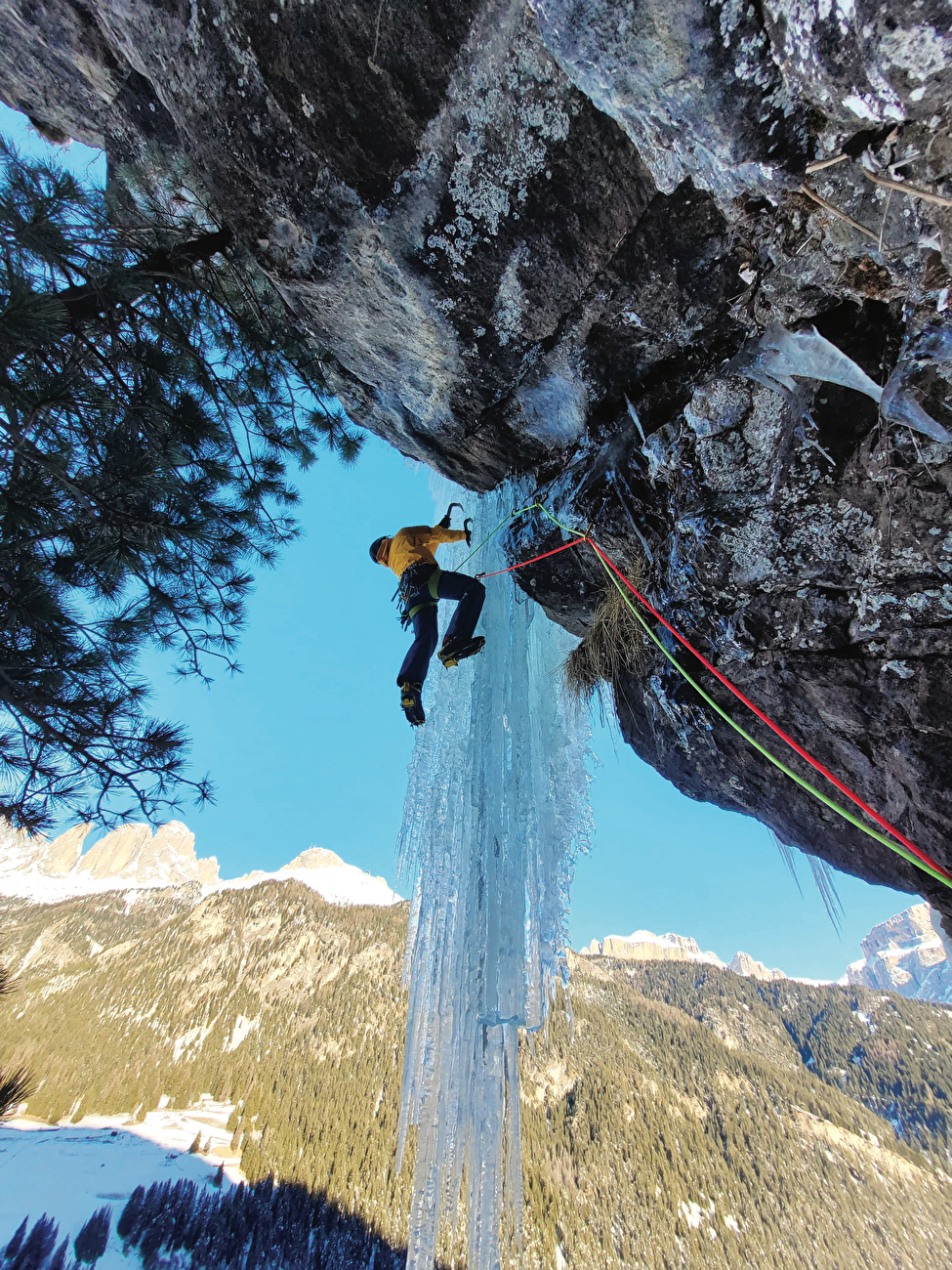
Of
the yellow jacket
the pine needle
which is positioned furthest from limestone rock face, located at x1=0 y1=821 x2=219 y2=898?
the pine needle

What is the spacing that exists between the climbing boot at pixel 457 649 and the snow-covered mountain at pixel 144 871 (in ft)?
104

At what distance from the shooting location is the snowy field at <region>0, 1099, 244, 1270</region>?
54.9 ft

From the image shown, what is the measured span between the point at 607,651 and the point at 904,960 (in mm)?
118491

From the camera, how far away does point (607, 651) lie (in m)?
3.06

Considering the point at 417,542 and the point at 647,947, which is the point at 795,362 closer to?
the point at 417,542

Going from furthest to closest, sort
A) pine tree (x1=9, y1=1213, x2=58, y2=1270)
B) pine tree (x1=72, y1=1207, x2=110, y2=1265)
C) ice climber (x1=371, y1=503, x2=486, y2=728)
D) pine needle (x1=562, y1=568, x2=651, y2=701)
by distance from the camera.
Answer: pine tree (x1=72, y1=1207, x2=110, y2=1265) → pine tree (x1=9, y1=1213, x2=58, y2=1270) → ice climber (x1=371, y1=503, x2=486, y2=728) → pine needle (x1=562, y1=568, x2=651, y2=701)

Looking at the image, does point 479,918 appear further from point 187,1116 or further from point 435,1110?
point 187,1116

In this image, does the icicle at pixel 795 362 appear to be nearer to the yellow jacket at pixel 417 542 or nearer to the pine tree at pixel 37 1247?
the yellow jacket at pixel 417 542

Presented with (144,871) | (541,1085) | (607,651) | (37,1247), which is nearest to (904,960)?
(541,1085)

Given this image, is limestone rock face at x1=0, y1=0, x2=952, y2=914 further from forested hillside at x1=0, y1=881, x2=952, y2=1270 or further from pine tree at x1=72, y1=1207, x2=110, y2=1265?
pine tree at x1=72, y1=1207, x2=110, y2=1265

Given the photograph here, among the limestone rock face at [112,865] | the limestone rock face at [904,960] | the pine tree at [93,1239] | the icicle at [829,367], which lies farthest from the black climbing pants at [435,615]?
the limestone rock face at [904,960]

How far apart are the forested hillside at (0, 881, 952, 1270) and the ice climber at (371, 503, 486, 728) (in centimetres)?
1805

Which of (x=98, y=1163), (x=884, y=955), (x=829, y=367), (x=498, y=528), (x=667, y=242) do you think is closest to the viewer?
(x=829, y=367)

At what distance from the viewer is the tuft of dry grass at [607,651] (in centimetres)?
283
